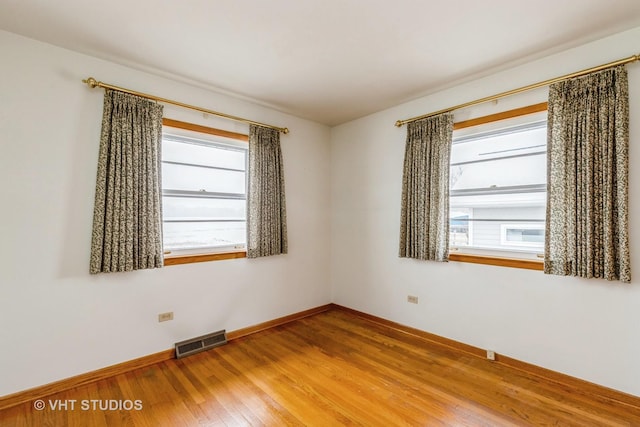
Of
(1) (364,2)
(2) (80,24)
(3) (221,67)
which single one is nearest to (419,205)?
(1) (364,2)

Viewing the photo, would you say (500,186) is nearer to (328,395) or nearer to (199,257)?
(328,395)

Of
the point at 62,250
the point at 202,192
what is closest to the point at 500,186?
the point at 202,192

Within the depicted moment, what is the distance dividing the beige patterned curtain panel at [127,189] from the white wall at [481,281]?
2.35 m

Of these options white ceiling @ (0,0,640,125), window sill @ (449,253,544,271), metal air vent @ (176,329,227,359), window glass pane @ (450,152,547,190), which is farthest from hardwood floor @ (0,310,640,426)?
white ceiling @ (0,0,640,125)

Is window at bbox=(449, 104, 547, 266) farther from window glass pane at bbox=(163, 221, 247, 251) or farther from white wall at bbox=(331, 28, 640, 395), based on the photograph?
window glass pane at bbox=(163, 221, 247, 251)

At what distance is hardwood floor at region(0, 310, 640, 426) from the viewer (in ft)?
6.58

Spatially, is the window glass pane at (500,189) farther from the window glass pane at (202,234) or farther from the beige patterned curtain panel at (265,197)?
the window glass pane at (202,234)

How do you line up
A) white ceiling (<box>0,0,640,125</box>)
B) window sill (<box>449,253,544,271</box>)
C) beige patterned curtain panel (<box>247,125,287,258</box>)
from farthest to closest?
beige patterned curtain panel (<box>247,125,287,258</box>) → window sill (<box>449,253,544,271</box>) → white ceiling (<box>0,0,640,125</box>)

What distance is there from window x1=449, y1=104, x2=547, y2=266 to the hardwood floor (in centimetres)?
109

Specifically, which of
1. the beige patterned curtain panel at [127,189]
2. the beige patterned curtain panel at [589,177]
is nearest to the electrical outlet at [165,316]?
the beige patterned curtain panel at [127,189]

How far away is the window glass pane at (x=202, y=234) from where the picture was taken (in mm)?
3009

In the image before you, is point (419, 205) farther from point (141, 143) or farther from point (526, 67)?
point (141, 143)

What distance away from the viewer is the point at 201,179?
322cm

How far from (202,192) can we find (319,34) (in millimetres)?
1915
